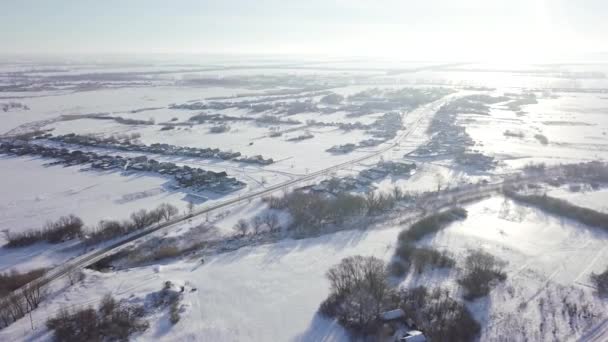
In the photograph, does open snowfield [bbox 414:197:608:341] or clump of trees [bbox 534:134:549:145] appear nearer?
open snowfield [bbox 414:197:608:341]

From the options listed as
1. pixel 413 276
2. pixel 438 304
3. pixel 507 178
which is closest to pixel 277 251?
pixel 413 276

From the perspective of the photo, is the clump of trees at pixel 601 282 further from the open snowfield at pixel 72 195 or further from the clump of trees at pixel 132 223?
the open snowfield at pixel 72 195

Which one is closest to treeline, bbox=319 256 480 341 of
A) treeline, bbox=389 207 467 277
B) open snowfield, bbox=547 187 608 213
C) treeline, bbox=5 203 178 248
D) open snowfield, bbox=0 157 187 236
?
treeline, bbox=389 207 467 277

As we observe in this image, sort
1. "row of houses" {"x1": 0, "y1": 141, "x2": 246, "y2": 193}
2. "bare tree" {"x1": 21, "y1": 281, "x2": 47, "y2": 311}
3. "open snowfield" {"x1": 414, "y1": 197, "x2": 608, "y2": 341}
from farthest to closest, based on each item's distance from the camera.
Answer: "row of houses" {"x1": 0, "y1": 141, "x2": 246, "y2": 193}
"bare tree" {"x1": 21, "y1": 281, "x2": 47, "y2": 311}
"open snowfield" {"x1": 414, "y1": 197, "x2": 608, "y2": 341}

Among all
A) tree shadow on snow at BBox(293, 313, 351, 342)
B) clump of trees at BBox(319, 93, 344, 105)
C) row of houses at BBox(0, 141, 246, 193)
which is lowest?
tree shadow on snow at BBox(293, 313, 351, 342)

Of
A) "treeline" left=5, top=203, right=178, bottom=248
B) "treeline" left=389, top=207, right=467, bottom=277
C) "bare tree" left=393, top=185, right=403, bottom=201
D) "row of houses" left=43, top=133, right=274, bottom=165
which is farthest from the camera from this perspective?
"row of houses" left=43, top=133, right=274, bottom=165

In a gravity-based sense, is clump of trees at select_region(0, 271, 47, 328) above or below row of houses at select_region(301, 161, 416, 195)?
below

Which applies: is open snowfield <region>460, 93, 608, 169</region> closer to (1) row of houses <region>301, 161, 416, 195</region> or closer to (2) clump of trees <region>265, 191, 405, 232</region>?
(1) row of houses <region>301, 161, 416, 195</region>
